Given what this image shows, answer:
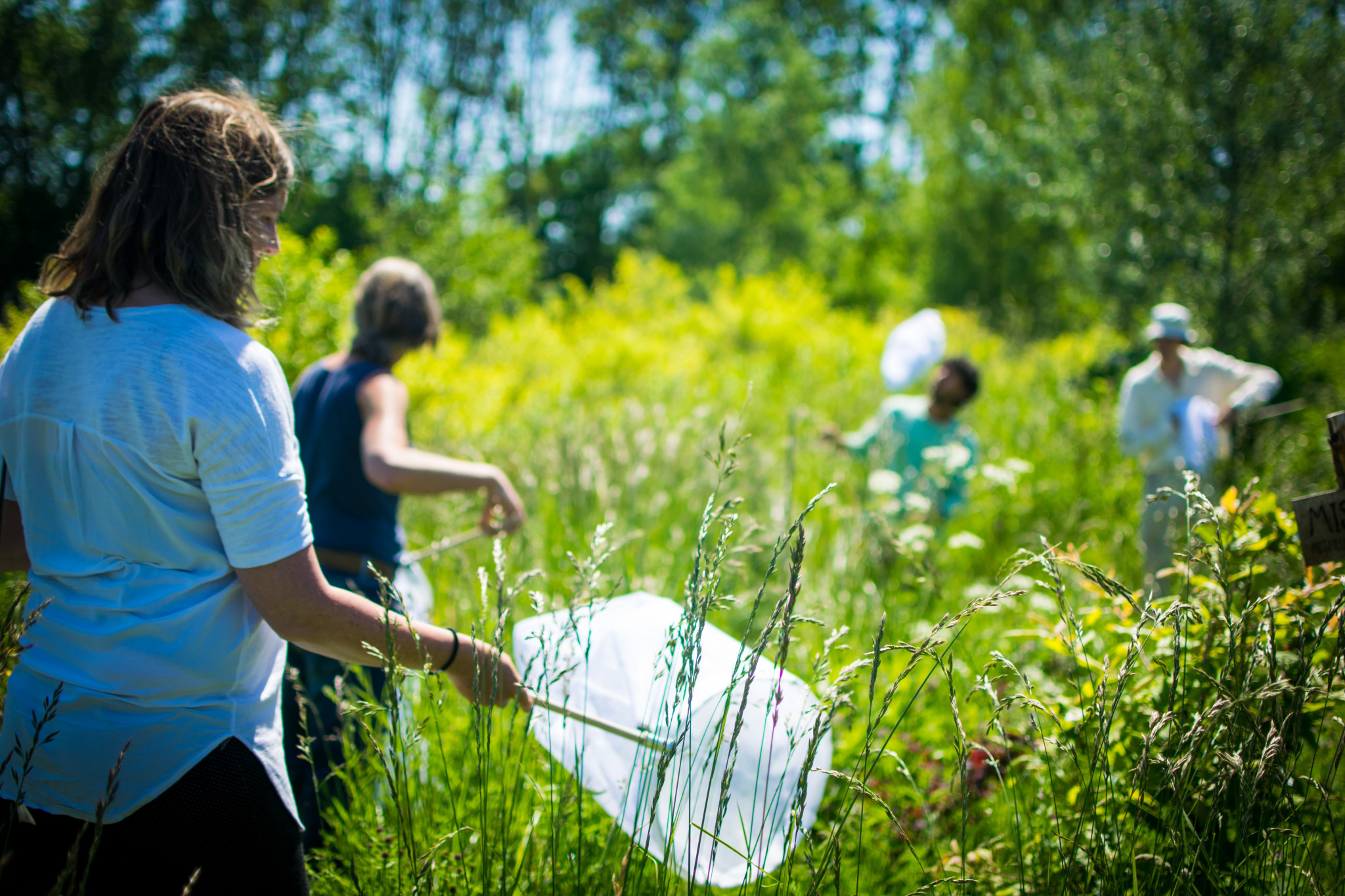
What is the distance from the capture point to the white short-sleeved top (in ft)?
3.37

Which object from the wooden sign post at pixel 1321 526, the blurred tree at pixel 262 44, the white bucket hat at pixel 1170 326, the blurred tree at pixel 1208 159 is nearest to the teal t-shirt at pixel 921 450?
the white bucket hat at pixel 1170 326

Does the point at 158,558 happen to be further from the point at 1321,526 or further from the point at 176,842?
the point at 1321,526

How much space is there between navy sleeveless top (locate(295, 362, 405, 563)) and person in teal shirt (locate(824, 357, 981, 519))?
246cm

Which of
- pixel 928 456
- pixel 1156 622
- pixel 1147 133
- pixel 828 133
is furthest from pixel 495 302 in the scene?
pixel 828 133

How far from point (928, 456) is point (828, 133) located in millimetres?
19576

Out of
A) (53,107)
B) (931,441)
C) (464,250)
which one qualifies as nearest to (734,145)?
(464,250)

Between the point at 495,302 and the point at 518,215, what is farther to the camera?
the point at 518,215

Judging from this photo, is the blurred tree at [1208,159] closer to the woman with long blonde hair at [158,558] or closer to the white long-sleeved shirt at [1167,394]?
the white long-sleeved shirt at [1167,394]

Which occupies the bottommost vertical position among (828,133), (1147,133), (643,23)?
(1147,133)

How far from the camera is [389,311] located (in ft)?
7.16

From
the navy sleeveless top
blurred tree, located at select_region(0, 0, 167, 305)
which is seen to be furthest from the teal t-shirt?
blurred tree, located at select_region(0, 0, 167, 305)

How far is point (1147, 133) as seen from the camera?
6.75 m

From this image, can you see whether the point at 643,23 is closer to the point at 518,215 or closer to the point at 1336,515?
the point at 518,215

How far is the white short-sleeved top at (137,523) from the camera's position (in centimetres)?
103
